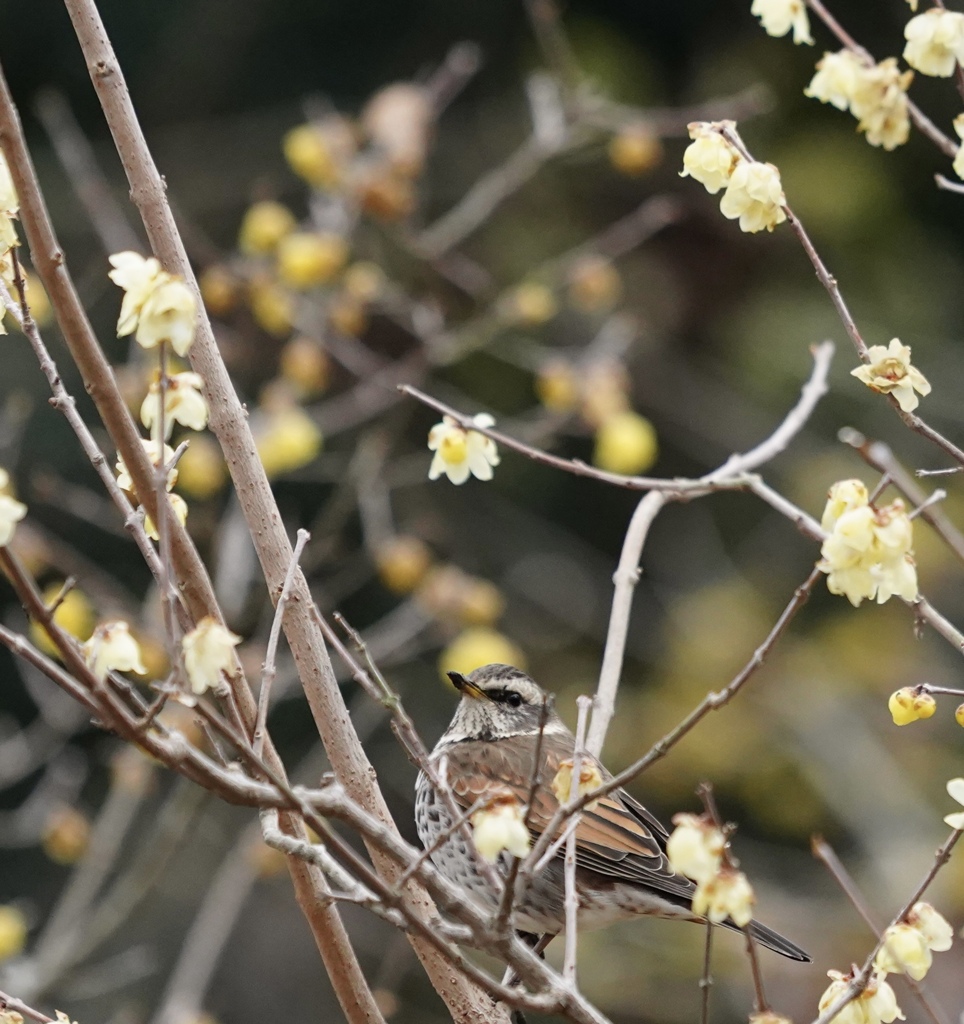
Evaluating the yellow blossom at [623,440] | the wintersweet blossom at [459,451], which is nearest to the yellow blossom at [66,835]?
the yellow blossom at [623,440]

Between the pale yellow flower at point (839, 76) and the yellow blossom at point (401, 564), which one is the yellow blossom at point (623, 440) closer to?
the yellow blossom at point (401, 564)

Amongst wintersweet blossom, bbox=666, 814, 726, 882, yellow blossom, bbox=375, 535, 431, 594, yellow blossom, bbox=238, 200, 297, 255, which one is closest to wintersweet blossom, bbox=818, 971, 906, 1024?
wintersweet blossom, bbox=666, 814, 726, 882

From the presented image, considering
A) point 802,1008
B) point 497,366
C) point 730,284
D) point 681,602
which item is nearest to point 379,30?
point 497,366

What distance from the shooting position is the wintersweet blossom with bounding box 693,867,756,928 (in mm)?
1379

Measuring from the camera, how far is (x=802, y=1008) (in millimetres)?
5730

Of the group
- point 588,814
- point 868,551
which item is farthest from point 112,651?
point 588,814

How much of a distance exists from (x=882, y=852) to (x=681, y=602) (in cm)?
183

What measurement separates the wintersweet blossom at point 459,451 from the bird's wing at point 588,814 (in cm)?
99

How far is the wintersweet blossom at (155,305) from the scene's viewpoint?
1.41 m

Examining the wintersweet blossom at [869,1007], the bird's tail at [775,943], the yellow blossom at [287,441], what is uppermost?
the yellow blossom at [287,441]

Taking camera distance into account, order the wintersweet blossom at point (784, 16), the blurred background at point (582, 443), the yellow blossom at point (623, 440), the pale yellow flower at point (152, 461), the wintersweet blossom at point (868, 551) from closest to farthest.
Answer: the wintersweet blossom at point (868, 551) < the pale yellow flower at point (152, 461) < the wintersweet blossom at point (784, 16) < the yellow blossom at point (623, 440) < the blurred background at point (582, 443)

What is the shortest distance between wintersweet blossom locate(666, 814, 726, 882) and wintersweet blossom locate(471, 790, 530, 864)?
0.54 feet

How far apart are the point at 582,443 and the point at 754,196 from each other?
5.95 meters

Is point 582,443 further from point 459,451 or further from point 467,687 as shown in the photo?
point 459,451
